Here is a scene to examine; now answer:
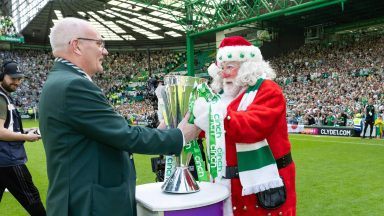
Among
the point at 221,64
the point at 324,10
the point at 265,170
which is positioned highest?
the point at 324,10

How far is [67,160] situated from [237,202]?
124cm

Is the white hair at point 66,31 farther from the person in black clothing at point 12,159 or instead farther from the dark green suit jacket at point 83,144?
the person in black clothing at point 12,159

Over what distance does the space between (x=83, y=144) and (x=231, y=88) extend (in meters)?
1.28

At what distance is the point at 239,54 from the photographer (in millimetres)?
2861

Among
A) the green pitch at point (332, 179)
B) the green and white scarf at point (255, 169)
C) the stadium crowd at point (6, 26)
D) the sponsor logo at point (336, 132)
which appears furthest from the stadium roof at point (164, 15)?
the green and white scarf at point (255, 169)

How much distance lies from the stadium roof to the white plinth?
56.8 feet

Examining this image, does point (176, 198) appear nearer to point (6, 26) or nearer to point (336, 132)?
point (336, 132)

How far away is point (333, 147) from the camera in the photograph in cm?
1238

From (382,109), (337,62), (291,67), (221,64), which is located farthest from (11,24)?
(221,64)

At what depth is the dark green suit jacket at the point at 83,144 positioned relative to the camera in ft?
6.25

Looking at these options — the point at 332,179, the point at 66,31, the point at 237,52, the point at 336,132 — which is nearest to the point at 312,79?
the point at 336,132

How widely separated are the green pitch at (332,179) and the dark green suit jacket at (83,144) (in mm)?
3859

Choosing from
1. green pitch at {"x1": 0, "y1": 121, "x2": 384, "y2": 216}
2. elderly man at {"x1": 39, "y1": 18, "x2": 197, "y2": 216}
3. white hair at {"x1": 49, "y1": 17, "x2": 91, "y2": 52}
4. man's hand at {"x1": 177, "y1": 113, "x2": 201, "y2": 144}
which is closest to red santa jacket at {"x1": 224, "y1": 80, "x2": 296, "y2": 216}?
man's hand at {"x1": 177, "y1": 113, "x2": 201, "y2": 144}

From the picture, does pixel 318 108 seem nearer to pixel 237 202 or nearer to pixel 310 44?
pixel 310 44
